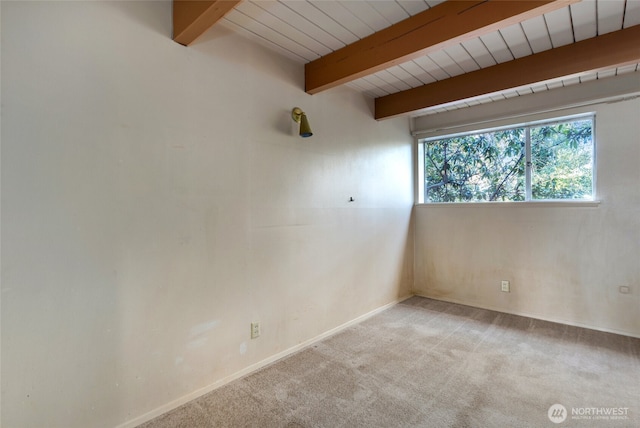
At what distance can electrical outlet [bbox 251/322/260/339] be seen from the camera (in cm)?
224

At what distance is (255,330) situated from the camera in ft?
7.39

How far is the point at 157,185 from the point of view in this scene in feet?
5.73

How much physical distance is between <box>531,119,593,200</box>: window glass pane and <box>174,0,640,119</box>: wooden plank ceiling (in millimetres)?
524

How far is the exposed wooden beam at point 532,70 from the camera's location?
84.0 inches

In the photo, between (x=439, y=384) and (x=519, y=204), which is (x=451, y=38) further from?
(x=519, y=204)

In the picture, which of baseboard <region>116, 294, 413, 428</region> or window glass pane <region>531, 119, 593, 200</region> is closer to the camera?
baseboard <region>116, 294, 413, 428</region>

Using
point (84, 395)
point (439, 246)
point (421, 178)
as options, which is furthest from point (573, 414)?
point (421, 178)

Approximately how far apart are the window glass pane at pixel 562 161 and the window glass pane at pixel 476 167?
14cm

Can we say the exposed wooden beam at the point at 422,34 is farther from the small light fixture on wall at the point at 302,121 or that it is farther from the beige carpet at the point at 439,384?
the beige carpet at the point at 439,384

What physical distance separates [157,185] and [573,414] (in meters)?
2.72

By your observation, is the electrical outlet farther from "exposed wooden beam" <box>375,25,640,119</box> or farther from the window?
the window

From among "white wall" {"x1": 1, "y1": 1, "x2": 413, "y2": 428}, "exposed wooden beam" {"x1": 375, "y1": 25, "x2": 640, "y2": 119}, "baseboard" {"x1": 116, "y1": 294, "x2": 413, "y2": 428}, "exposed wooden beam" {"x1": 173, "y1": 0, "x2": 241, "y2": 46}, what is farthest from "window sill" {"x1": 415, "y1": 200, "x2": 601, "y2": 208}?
"exposed wooden beam" {"x1": 173, "y1": 0, "x2": 241, "y2": 46}

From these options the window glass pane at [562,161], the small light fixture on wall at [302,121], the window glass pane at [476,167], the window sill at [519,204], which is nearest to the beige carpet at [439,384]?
the window sill at [519,204]

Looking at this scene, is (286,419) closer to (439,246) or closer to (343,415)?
(343,415)
